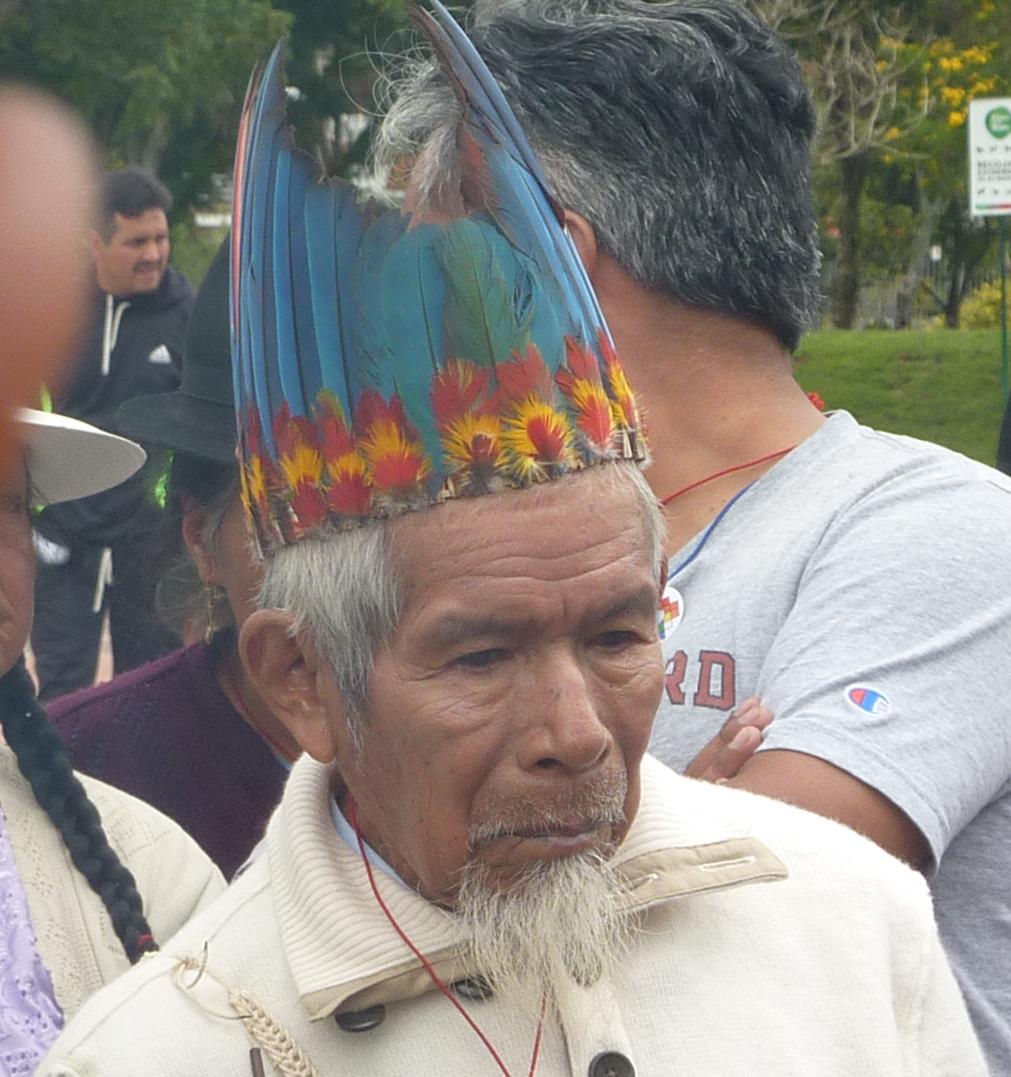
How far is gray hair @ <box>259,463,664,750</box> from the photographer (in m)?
1.61

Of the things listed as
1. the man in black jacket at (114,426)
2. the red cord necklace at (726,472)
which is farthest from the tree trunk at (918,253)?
the red cord necklace at (726,472)

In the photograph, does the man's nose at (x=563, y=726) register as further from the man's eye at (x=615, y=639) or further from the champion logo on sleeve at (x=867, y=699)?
the champion logo on sleeve at (x=867, y=699)

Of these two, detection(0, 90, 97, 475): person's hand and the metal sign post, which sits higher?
detection(0, 90, 97, 475): person's hand

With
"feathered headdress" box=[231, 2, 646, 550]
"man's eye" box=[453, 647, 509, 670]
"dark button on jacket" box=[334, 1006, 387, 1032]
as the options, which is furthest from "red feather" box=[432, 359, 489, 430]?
"dark button on jacket" box=[334, 1006, 387, 1032]

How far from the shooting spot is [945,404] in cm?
2008

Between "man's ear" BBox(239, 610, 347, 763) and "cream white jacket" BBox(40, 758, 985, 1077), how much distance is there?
0.21 feet

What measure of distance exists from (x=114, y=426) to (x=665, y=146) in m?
4.48

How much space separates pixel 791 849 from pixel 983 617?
0.45 m

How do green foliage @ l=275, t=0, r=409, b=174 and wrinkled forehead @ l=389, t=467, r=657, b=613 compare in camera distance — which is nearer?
wrinkled forehead @ l=389, t=467, r=657, b=613

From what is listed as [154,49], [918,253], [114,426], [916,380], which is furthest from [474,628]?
[918,253]

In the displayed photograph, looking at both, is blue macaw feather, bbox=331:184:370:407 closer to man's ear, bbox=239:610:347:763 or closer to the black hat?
man's ear, bbox=239:610:347:763

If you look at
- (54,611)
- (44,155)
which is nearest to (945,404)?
(54,611)

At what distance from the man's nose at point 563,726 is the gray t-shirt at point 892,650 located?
1.54 feet

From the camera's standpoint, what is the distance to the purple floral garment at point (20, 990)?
6.38ft
